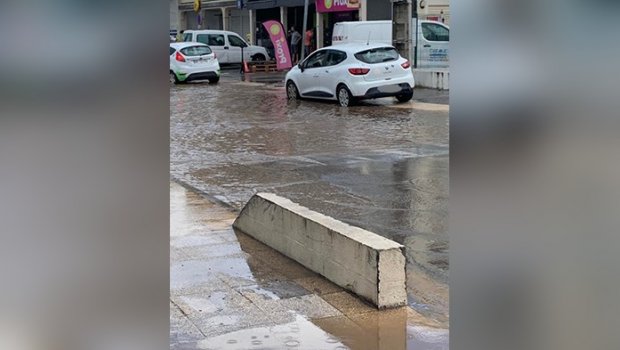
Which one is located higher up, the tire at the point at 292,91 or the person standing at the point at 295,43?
the person standing at the point at 295,43

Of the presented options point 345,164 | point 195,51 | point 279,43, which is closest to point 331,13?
point 279,43

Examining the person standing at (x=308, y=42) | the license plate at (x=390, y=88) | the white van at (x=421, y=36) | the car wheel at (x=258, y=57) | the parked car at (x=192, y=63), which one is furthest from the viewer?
the car wheel at (x=258, y=57)

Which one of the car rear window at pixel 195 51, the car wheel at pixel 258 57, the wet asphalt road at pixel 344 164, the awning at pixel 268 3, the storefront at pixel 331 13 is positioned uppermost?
the awning at pixel 268 3

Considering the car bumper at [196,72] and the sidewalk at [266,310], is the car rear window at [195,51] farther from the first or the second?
the sidewalk at [266,310]

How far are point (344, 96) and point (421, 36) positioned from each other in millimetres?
7343

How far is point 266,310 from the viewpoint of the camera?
205 inches

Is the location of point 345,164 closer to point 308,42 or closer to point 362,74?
point 362,74

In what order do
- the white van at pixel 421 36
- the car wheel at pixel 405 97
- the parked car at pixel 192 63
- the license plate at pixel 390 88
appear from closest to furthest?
the license plate at pixel 390 88, the car wheel at pixel 405 97, the white van at pixel 421 36, the parked car at pixel 192 63

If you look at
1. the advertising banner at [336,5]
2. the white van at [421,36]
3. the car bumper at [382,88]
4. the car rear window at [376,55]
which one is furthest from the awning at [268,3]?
the car bumper at [382,88]

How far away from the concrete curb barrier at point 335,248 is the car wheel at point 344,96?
40.5 feet

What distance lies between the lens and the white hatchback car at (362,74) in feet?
62.4
